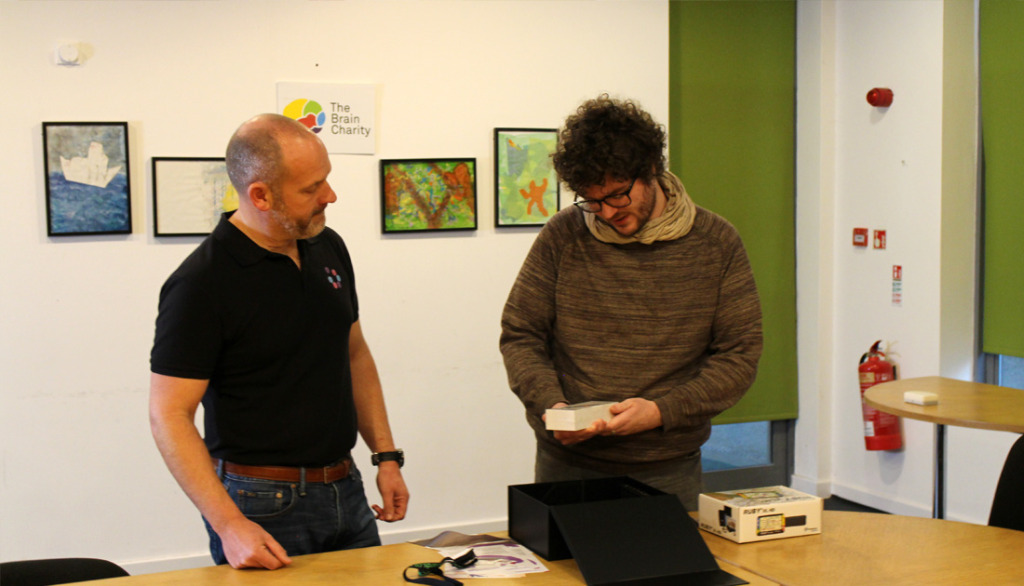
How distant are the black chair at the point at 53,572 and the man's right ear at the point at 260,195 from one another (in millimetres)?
814

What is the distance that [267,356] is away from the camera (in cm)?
200

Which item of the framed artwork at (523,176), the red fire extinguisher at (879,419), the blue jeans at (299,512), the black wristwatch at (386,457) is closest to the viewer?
the blue jeans at (299,512)

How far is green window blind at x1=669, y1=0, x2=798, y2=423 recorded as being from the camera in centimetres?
479

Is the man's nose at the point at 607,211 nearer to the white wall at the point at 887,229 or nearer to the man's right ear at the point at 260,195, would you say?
the man's right ear at the point at 260,195

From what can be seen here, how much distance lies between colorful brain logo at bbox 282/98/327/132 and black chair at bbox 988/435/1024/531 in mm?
2891

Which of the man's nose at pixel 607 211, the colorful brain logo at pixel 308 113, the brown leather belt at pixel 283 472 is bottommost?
the brown leather belt at pixel 283 472

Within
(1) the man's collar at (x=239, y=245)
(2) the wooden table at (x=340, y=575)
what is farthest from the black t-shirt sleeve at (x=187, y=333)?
(2) the wooden table at (x=340, y=575)

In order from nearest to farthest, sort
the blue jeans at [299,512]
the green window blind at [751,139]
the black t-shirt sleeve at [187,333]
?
the black t-shirt sleeve at [187,333] < the blue jeans at [299,512] < the green window blind at [751,139]

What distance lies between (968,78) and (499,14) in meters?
2.21

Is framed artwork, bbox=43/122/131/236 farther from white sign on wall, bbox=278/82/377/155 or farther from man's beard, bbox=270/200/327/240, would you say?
man's beard, bbox=270/200/327/240

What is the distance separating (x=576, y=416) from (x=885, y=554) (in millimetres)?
686

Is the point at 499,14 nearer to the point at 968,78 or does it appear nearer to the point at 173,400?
the point at 968,78

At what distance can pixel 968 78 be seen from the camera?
430 cm

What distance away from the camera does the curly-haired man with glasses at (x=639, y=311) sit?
2.14 meters
